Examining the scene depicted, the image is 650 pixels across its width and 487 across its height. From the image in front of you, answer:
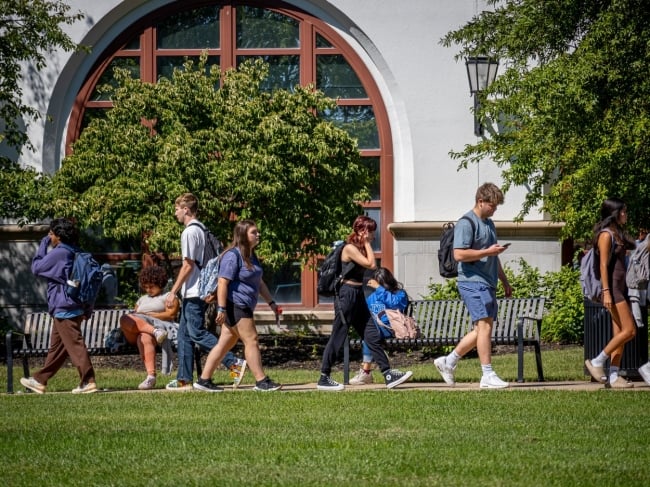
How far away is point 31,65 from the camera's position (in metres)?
20.5

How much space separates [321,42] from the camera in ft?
68.9

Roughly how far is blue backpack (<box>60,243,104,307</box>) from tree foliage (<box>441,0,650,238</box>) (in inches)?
238

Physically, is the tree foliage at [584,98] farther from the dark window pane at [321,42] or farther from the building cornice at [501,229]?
the dark window pane at [321,42]

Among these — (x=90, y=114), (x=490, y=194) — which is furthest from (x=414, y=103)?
(x=490, y=194)

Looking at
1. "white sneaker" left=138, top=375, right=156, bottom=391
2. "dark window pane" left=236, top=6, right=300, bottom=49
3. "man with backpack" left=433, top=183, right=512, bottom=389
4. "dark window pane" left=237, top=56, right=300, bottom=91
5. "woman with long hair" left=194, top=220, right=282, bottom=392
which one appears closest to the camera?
"man with backpack" left=433, top=183, right=512, bottom=389

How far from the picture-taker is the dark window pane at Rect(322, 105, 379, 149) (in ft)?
68.7

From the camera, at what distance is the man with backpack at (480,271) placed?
34.7 ft

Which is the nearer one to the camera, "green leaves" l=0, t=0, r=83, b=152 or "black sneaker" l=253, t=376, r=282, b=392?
"black sneaker" l=253, t=376, r=282, b=392

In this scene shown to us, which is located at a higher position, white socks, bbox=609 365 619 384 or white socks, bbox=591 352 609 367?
white socks, bbox=591 352 609 367

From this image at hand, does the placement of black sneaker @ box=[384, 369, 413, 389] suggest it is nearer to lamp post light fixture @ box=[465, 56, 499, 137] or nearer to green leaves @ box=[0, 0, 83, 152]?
lamp post light fixture @ box=[465, 56, 499, 137]

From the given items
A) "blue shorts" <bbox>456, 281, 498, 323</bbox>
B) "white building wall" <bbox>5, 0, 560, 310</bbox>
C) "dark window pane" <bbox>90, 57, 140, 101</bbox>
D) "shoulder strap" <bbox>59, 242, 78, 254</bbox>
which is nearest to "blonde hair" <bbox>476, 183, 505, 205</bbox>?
"blue shorts" <bbox>456, 281, 498, 323</bbox>

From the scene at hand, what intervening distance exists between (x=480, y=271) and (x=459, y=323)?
8.60ft

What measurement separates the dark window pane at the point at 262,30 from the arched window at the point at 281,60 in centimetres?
2

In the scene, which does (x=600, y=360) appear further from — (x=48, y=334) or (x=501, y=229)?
(x=501, y=229)
